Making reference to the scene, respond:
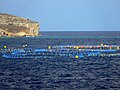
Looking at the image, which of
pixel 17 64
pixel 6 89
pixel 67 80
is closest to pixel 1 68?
pixel 17 64

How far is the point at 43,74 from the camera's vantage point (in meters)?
115

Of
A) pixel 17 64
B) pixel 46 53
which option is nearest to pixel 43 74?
pixel 17 64

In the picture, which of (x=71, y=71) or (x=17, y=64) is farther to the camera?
(x=17, y=64)

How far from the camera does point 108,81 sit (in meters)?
101

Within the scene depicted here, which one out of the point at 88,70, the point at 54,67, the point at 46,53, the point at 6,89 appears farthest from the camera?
the point at 46,53

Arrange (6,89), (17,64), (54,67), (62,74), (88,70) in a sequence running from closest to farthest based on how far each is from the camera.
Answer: (6,89)
(62,74)
(88,70)
(54,67)
(17,64)

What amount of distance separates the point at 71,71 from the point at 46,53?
69.1 metres

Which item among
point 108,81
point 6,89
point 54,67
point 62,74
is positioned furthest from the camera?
point 54,67

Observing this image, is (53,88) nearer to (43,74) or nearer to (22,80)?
(22,80)

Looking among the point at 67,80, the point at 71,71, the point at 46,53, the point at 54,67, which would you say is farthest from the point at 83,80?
the point at 46,53

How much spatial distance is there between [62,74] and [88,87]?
23364mm

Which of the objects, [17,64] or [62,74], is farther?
[17,64]

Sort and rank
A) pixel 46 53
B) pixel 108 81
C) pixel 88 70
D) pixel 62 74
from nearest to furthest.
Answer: pixel 108 81, pixel 62 74, pixel 88 70, pixel 46 53

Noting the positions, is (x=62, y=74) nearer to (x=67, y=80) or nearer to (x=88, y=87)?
(x=67, y=80)
